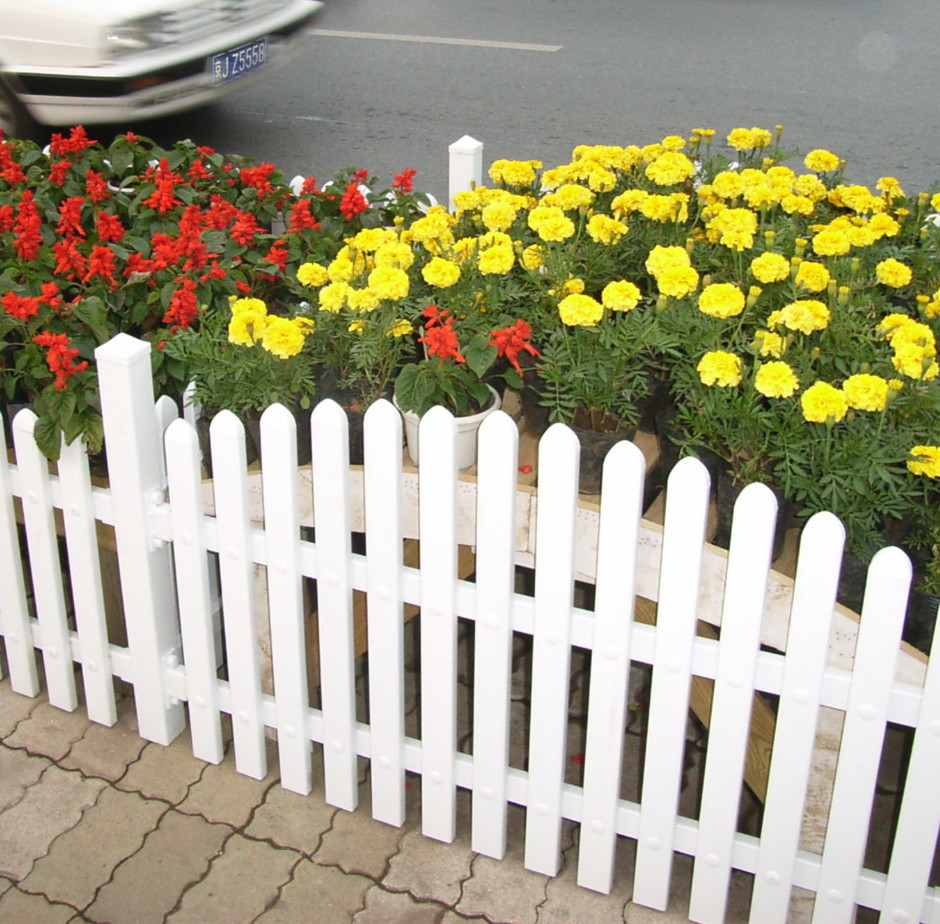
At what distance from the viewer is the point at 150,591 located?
9.30 ft

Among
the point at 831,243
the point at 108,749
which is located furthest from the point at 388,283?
the point at 108,749

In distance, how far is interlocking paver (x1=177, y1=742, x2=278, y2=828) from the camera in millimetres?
2859

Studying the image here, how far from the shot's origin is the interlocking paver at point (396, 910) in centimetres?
259

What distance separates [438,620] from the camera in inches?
98.5

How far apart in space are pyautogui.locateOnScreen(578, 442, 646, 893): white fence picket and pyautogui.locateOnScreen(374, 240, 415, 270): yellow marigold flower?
86cm

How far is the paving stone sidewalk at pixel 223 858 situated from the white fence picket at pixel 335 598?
0.51 ft

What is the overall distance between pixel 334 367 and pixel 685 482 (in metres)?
1.06

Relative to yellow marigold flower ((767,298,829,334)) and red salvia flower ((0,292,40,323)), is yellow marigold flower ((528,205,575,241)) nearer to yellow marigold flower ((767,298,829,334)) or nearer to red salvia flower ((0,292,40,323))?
yellow marigold flower ((767,298,829,334))

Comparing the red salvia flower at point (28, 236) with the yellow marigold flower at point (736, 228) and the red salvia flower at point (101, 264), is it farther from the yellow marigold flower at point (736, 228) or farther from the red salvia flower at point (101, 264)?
the yellow marigold flower at point (736, 228)

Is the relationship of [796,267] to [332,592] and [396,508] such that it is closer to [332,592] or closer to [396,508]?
[396,508]

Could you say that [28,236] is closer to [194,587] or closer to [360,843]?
[194,587]

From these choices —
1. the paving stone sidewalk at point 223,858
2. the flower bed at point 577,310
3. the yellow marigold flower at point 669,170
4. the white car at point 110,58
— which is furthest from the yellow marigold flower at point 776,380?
the white car at point 110,58

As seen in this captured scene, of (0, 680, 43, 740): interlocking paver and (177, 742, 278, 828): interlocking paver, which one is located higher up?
(0, 680, 43, 740): interlocking paver

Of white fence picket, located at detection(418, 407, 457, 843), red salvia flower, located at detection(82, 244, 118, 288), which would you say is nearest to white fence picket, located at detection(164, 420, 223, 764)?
white fence picket, located at detection(418, 407, 457, 843)
